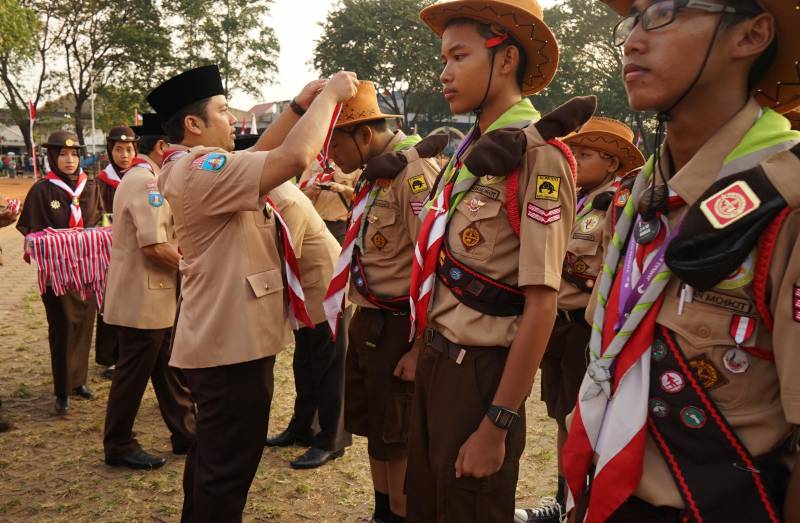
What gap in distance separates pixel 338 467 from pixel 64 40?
35.4 metres

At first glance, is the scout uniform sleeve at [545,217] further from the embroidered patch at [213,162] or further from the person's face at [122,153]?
the person's face at [122,153]

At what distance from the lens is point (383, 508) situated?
3488 millimetres

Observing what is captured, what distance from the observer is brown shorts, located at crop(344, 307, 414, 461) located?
315cm

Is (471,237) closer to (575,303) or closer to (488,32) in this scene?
(488,32)

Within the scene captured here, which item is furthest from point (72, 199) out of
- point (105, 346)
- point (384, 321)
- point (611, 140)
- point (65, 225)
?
point (611, 140)

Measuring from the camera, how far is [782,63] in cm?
151

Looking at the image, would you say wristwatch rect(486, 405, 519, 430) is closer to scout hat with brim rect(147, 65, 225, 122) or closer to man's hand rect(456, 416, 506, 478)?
man's hand rect(456, 416, 506, 478)

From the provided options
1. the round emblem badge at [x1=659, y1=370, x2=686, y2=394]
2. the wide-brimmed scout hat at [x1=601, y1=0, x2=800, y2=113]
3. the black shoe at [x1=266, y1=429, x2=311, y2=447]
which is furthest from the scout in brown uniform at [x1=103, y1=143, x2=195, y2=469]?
the wide-brimmed scout hat at [x1=601, y1=0, x2=800, y2=113]

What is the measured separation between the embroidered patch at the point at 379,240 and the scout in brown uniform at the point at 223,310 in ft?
1.95

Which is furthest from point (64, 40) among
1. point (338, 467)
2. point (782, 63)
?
point (782, 63)

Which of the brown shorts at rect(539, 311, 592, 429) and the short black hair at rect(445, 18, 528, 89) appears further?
the brown shorts at rect(539, 311, 592, 429)

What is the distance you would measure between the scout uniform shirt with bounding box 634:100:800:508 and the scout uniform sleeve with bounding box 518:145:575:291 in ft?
1.85

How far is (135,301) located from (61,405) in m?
1.76

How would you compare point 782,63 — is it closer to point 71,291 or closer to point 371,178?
point 371,178
